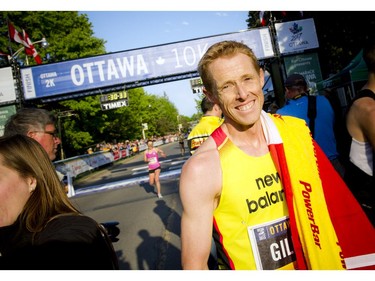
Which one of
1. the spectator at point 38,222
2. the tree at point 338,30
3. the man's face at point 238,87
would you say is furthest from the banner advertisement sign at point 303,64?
the spectator at point 38,222

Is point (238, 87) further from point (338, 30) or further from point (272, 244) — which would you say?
point (338, 30)

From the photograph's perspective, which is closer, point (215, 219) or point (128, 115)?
point (215, 219)

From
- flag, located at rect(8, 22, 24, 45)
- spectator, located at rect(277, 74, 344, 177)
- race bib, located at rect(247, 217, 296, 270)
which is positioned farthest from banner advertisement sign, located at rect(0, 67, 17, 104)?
race bib, located at rect(247, 217, 296, 270)

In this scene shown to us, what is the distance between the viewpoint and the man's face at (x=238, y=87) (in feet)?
5.55

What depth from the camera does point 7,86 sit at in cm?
1165

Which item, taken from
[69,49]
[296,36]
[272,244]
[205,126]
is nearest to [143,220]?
[205,126]

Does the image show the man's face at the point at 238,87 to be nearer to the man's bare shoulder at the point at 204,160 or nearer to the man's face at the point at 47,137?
the man's bare shoulder at the point at 204,160

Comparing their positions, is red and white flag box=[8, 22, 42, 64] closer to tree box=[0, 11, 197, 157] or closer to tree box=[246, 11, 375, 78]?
tree box=[0, 11, 197, 157]

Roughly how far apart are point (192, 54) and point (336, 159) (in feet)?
31.5

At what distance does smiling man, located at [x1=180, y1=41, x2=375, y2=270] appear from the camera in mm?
1480

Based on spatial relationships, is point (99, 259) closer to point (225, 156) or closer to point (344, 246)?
point (225, 156)
